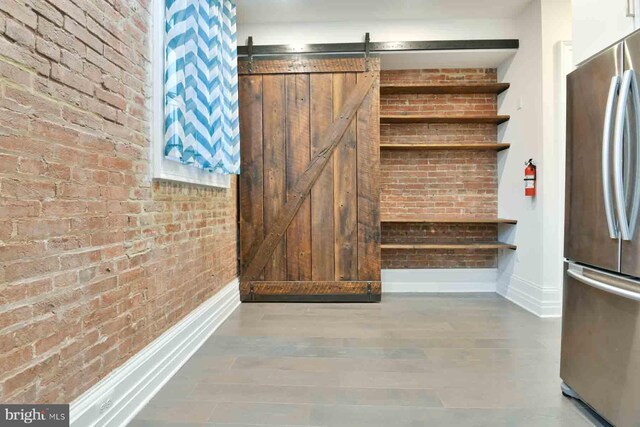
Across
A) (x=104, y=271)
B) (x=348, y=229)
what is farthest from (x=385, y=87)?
(x=104, y=271)

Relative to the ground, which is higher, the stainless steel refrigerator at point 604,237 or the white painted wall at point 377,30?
the white painted wall at point 377,30

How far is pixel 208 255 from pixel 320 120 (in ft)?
5.76

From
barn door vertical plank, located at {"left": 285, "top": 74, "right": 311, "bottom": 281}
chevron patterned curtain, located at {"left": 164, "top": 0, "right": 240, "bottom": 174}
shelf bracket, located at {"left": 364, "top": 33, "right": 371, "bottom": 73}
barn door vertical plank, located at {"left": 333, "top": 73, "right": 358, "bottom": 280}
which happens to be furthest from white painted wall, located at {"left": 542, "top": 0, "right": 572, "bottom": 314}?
chevron patterned curtain, located at {"left": 164, "top": 0, "right": 240, "bottom": 174}

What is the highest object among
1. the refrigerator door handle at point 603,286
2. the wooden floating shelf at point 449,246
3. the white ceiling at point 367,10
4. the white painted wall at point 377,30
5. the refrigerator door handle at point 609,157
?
the white ceiling at point 367,10

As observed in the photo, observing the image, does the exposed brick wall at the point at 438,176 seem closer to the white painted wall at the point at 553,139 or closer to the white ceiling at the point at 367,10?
the white ceiling at the point at 367,10

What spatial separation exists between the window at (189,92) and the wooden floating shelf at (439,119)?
1.80 metres

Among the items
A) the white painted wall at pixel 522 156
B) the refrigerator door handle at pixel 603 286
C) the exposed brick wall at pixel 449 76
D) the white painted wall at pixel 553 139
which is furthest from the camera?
the exposed brick wall at pixel 449 76

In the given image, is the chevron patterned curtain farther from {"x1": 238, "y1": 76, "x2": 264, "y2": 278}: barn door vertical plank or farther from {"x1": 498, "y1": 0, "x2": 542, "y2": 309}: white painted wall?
{"x1": 498, "y1": 0, "x2": 542, "y2": 309}: white painted wall

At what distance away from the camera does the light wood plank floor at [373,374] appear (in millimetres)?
1702

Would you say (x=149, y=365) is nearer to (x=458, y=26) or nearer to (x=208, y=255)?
(x=208, y=255)

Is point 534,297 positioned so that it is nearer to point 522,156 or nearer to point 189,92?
point 522,156

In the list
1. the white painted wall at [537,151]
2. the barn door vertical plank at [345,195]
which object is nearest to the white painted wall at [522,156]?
the white painted wall at [537,151]

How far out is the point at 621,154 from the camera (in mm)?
1456

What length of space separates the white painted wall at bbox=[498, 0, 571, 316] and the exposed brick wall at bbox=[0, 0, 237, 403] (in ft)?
10.3
